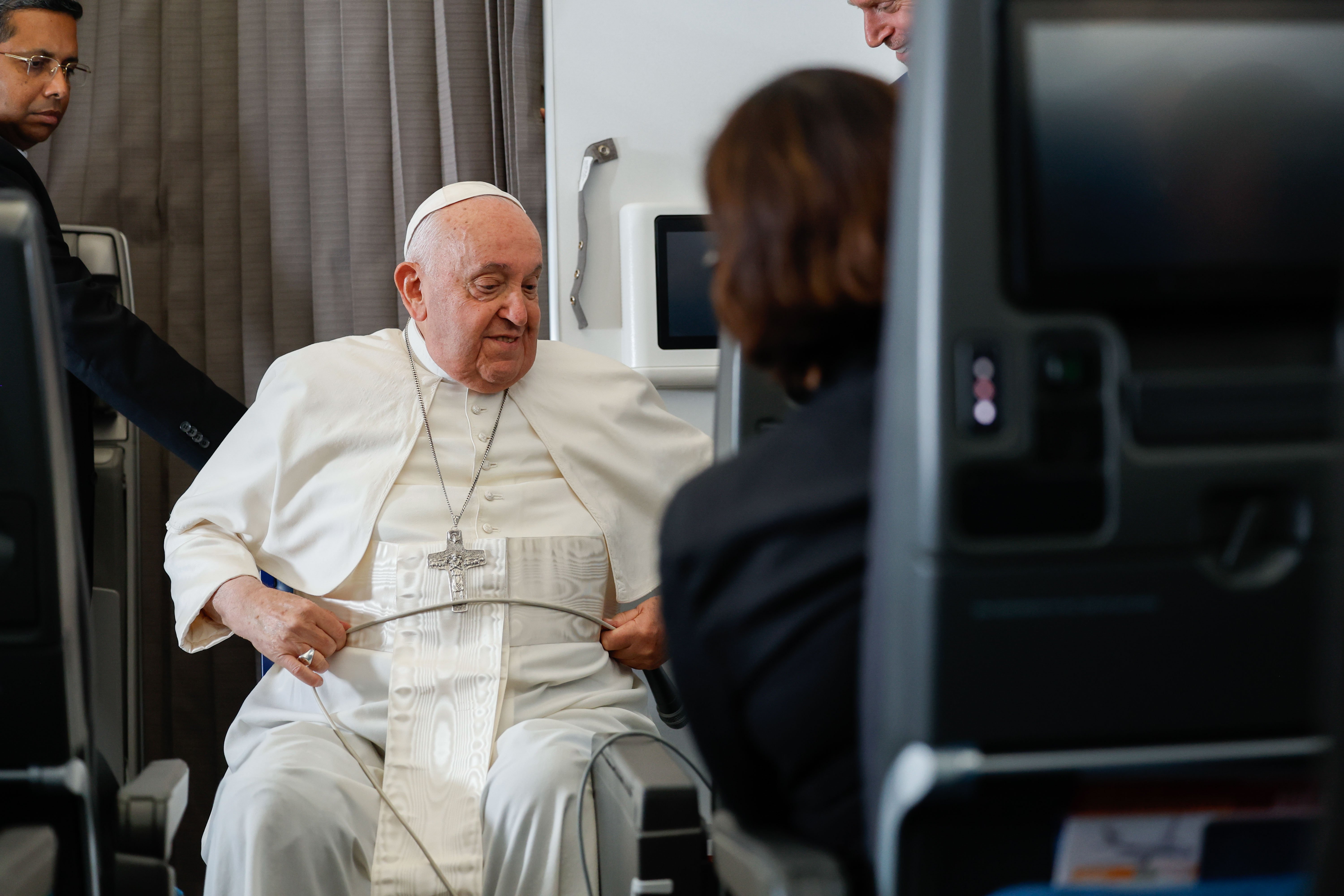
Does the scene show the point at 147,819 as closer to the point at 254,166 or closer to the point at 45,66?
the point at 45,66

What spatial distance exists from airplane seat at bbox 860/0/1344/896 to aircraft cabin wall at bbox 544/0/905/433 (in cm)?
212

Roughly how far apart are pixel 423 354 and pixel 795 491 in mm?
1669

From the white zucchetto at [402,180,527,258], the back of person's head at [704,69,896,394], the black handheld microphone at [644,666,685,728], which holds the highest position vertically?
the white zucchetto at [402,180,527,258]

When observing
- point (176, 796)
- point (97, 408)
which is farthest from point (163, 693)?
point (176, 796)

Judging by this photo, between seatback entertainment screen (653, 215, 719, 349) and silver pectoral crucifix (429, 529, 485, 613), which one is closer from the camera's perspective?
silver pectoral crucifix (429, 529, 485, 613)

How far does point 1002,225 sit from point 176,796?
115 centimetres

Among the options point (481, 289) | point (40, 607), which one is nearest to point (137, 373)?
point (481, 289)

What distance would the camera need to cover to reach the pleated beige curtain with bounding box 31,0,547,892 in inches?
121

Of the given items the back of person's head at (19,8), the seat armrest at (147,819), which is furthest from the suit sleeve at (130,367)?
the seat armrest at (147,819)

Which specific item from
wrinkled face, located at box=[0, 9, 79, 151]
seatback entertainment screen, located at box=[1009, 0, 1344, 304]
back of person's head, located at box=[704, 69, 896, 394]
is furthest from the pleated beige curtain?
seatback entertainment screen, located at box=[1009, 0, 1344, 304]

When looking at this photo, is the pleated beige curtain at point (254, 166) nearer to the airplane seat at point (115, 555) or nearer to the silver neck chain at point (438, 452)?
the airplane seat at point (115, 555)

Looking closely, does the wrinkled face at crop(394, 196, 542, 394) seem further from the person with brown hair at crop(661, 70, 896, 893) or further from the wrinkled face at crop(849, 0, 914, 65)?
the person with brown hair at crop(661, 70, 896, 893)

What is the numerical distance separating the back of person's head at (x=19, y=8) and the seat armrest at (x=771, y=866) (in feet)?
8.22

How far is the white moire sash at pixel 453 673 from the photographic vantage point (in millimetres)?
1925
